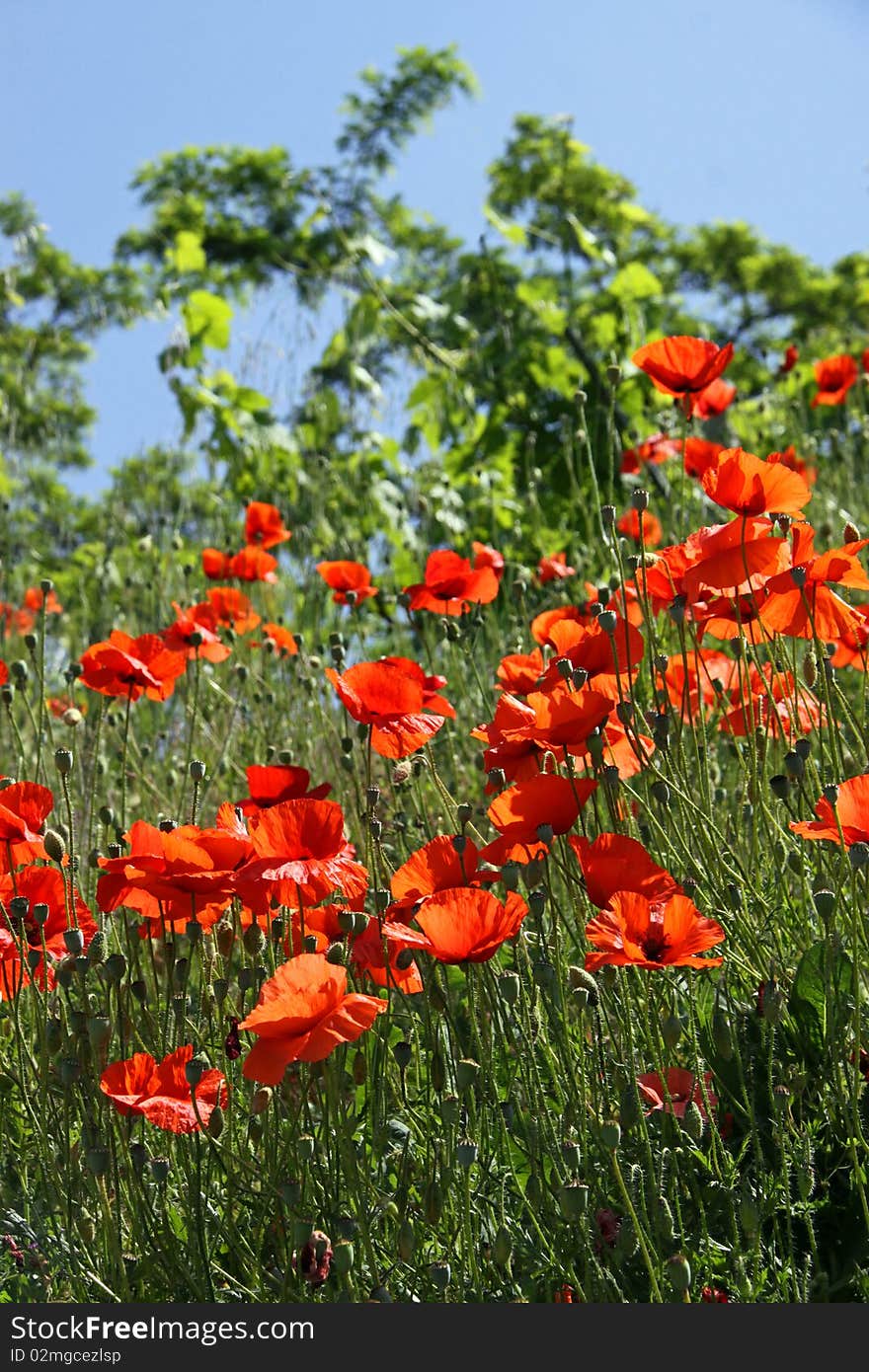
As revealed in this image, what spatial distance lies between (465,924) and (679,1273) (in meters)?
0.39

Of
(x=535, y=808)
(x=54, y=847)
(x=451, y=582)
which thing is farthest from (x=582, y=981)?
(x=451, y=582)

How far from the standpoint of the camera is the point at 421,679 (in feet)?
7.31

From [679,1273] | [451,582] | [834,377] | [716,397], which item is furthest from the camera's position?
[834,377]

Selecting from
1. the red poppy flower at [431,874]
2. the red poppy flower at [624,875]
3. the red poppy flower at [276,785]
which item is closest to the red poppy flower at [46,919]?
the red poppy flower at [276,785]

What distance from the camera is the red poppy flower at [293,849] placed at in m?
1.64

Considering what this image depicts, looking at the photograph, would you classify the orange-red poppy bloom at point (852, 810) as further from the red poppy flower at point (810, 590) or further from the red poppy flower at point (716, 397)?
the red poppy flower at point (716, 397)

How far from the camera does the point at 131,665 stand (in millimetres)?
2365

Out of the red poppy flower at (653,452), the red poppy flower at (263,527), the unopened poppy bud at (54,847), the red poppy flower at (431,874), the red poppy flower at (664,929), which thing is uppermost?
Answer: the red poppy flower at (653,452)

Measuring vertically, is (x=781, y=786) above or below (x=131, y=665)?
below

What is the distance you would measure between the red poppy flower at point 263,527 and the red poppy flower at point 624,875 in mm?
2404

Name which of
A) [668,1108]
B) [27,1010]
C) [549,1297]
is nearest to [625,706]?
[668,1108]

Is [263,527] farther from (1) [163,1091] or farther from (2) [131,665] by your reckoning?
(1) [163,1091]

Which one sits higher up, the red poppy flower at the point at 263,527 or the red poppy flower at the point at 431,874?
the red poppy flower at the point at 263,527

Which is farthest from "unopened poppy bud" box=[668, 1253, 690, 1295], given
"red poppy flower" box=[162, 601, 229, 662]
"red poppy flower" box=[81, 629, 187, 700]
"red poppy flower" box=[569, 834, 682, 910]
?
"red poppy flower" box=[162, 601, 229, 662]
